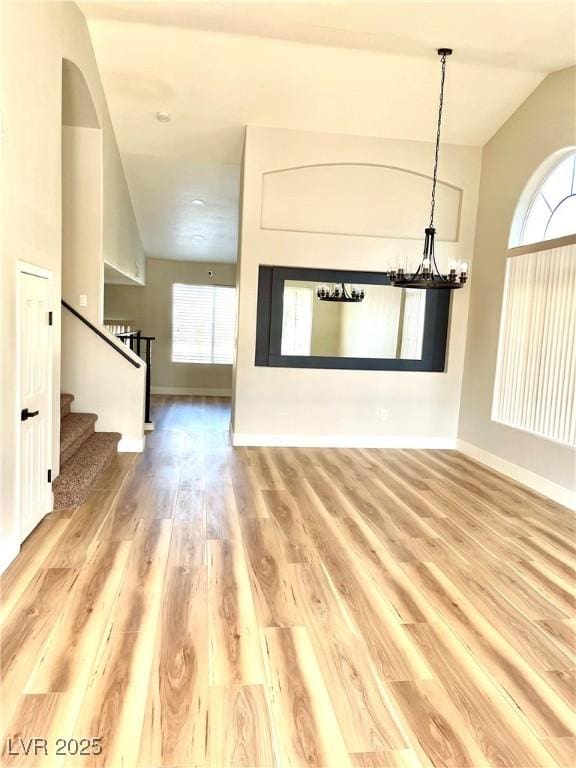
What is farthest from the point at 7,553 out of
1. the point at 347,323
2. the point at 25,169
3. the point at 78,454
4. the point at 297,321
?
the point at 347,323

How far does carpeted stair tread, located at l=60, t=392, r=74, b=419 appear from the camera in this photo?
16.9ft

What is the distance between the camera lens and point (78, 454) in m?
4.76

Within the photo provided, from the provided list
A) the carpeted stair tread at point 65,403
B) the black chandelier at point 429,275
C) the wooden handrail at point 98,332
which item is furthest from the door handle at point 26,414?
the black chandelier at point 429,275

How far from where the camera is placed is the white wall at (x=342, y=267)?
19.2 ft

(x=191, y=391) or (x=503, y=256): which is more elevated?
(x=503, y=256)

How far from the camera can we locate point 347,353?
20.5 ft

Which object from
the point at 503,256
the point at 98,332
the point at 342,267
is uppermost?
the point at 503,256

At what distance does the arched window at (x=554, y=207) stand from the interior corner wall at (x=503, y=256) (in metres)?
0.17

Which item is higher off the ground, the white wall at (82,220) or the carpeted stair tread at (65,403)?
the white wall at (82,220)

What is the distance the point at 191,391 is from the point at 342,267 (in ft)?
16.8

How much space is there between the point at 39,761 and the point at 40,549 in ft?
5.42

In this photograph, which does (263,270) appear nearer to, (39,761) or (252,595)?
(252,595)

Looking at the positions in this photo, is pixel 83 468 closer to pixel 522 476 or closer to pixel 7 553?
pixel 7 553

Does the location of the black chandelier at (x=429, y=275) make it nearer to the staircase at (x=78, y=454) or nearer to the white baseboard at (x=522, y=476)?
the white baseboard at (x=522, y=476)
